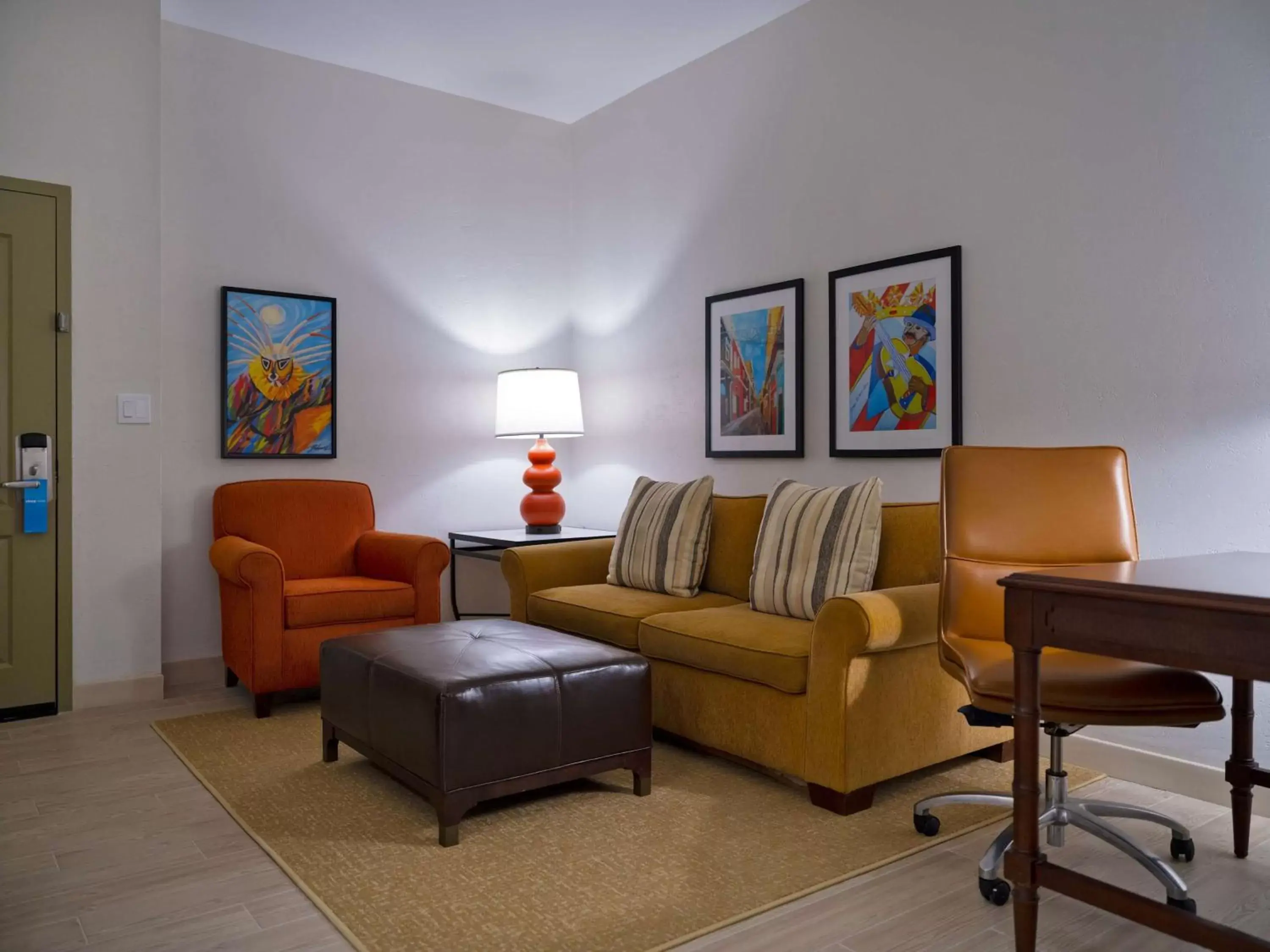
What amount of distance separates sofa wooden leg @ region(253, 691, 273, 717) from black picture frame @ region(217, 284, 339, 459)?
1.21 meters

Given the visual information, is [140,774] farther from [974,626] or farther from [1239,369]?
[1239,369]

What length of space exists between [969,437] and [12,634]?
3.58 metres

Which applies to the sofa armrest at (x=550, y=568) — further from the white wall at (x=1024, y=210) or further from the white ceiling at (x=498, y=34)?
the white ceiling at (x=498, y=34)

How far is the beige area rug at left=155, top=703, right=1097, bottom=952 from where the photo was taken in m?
1.92

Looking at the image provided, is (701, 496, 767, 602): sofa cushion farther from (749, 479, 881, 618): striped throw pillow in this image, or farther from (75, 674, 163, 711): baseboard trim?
(75, 674, 163, 711): baseboard trim

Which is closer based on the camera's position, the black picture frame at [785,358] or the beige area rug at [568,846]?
the beige area rug at [568,846]

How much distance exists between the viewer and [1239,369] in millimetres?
2582

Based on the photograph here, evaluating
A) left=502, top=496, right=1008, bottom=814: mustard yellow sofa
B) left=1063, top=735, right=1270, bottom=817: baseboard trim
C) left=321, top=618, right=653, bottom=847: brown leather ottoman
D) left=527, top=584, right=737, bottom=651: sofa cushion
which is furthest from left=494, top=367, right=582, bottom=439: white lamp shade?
left=1063, top=735, right=1270, bottom=817: baseboard trim

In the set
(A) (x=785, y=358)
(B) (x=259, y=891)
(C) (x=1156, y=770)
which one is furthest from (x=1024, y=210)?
(B) (x=259, y=891)

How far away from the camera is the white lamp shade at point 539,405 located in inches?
180

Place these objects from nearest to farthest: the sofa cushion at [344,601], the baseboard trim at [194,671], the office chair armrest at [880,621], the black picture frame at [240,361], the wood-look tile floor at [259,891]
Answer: the wood-look tile floor at [259,891] → the office chair armrest at [880,621] → the sofa cushion at [344,601] → the baseboard trim at [194,671] → the black picture frame at [240,361]

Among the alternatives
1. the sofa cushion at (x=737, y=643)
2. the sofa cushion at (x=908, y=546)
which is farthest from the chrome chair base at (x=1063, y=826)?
the sofa cushion at (x=908, y=546)

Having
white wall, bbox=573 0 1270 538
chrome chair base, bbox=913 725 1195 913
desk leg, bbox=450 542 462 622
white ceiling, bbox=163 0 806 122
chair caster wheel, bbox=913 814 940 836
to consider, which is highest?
white ceiling, bbox=163 0 806 122

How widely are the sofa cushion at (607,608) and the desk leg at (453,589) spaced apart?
115 centimetres
